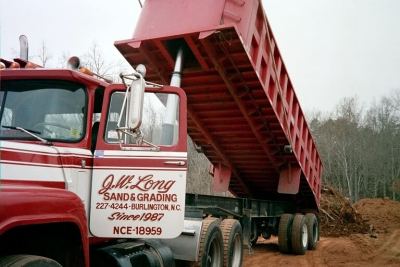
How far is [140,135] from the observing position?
3.45 meters

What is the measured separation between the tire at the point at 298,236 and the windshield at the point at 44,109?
6544 mm

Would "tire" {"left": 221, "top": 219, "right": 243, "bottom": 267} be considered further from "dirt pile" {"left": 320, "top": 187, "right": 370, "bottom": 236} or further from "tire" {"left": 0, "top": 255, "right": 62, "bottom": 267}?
"dirt pile" {"left": 320, "top": 187, "right": 370, "bottom": 236}

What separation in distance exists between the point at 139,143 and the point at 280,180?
549cm

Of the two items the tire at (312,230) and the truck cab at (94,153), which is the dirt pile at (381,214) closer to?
the tire at (312,230)

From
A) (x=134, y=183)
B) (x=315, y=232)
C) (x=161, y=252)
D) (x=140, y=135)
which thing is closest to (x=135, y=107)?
(x=140, y=135)

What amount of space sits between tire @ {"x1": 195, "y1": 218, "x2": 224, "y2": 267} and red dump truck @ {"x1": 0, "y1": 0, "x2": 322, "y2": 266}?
0.05ft

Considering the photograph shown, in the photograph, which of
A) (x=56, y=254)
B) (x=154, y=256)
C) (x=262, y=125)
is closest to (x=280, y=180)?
(x=262, y=125)

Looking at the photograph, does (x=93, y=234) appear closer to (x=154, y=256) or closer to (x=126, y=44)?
(x=154, y=256)

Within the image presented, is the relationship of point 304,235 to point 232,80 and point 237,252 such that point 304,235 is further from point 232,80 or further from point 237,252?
point 232,80

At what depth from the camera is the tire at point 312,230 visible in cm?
987

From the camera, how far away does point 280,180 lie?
864 centimetres

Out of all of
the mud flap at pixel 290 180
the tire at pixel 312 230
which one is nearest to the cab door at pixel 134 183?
the mud flap at pixel 290 180

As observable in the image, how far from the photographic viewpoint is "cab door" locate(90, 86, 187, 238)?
12.0ft

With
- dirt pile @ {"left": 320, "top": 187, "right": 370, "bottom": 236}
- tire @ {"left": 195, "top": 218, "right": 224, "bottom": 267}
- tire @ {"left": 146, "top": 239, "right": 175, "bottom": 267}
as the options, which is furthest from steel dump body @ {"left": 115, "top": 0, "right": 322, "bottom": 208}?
dirt pile @ {"left": 320, "top": 187, "right": 370, "bottom": 236}
